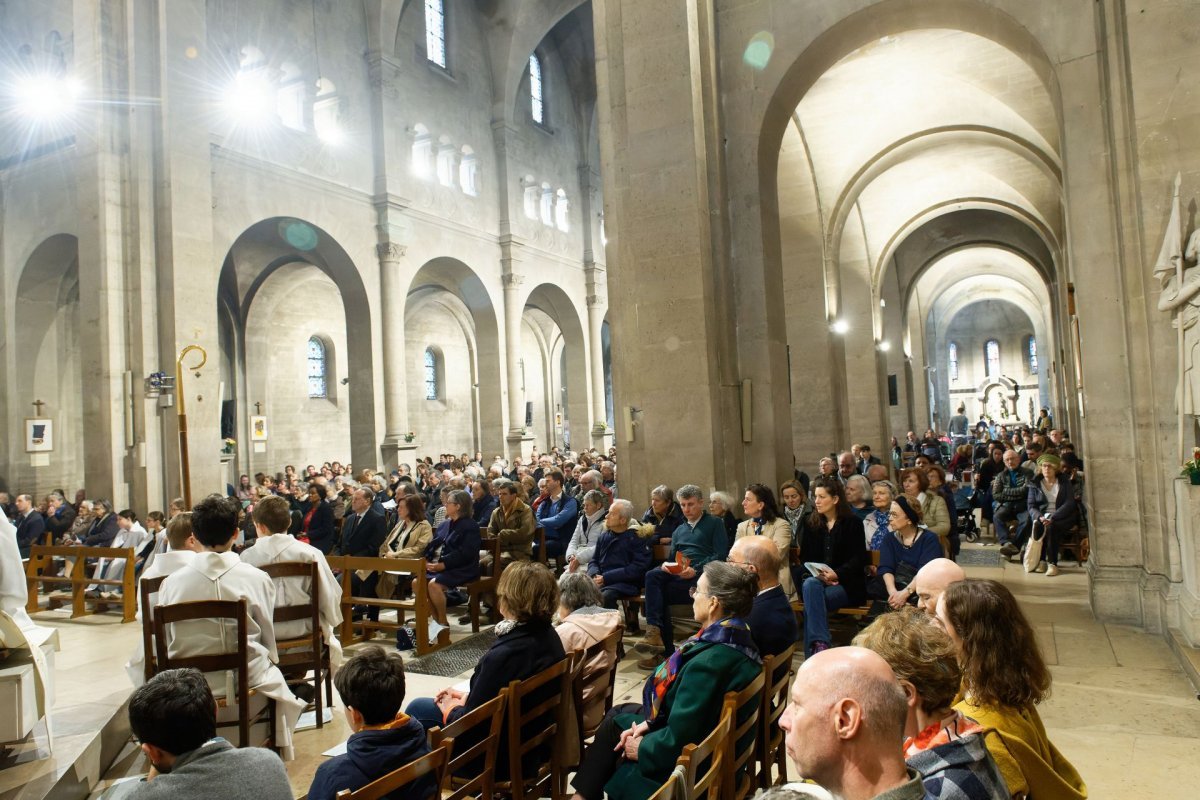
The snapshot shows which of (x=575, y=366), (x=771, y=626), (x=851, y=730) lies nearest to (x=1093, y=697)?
(x=771, y=626)

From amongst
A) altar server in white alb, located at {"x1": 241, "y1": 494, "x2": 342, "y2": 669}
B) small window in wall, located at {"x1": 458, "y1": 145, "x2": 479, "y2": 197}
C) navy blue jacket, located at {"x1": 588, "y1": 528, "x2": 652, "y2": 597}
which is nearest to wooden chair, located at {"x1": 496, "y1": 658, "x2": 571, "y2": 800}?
altar server in white alb, located at {"x1": 241, "y1": 494, "x2": 342, "y2": 669}

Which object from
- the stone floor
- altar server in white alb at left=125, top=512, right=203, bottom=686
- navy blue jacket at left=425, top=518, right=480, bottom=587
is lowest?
the stone floor

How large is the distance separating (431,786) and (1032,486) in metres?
8.51

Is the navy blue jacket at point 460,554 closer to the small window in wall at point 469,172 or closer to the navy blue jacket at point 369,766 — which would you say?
the navy blue jacket at point 369,766

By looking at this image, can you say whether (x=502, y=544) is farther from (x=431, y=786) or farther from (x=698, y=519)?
(x=431, y=786)

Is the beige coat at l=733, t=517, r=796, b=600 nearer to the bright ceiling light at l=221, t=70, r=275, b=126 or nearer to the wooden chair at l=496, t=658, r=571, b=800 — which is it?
the wooden chair at l=496, t=658, r=571, b=800

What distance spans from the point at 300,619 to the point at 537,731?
217 cm

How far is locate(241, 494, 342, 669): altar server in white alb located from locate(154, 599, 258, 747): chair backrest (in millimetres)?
884

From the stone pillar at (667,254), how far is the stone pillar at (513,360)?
1314 cm

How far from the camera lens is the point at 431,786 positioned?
8.04 feet

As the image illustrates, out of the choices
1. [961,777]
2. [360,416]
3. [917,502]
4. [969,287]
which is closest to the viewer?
[961,777]

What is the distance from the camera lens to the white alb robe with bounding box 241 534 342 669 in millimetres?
4824

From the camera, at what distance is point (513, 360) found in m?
21.5

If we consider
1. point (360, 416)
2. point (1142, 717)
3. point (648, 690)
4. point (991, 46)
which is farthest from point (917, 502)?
point (360, 416)
